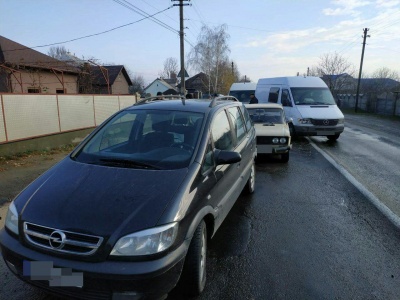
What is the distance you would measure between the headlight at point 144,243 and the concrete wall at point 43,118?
7.37 meters

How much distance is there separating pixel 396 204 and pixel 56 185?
207 inches

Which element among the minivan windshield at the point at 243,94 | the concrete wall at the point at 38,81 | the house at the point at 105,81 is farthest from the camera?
the house at the point at 105,81

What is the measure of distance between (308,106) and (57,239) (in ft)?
36.7

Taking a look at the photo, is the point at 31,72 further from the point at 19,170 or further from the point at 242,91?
the point at 19,170

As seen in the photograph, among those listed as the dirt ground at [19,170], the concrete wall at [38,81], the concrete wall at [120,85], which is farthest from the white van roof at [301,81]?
the concrete wall at [120,85]

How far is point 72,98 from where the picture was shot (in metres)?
11.0

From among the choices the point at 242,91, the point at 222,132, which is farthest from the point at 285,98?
the point at 222,132

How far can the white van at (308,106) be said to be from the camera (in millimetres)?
11125

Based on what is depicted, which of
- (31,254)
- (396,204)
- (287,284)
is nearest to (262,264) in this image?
(287,284)

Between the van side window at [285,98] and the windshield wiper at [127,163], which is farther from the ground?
the van side window at [285,98]

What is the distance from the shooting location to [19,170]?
22.8ft

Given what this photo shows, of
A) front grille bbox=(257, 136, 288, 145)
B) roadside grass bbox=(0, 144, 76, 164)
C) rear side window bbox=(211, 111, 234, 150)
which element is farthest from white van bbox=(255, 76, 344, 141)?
roadside grass bbox=(0, 144, 76, 164)

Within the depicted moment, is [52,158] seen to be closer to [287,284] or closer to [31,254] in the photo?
[31,254]

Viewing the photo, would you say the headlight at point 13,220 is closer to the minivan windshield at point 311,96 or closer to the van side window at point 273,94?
the minivan windshield at point 311,96
